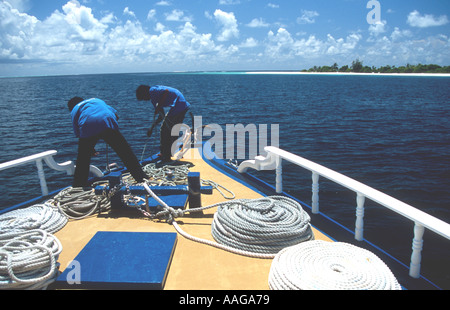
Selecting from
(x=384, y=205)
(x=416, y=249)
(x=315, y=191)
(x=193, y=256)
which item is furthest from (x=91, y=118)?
(x=416, y=249)

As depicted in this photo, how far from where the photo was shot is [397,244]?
7.42m

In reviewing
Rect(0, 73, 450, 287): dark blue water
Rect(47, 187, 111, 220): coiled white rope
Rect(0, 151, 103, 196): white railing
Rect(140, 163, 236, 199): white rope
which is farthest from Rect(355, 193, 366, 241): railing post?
Rect(0, 151, 103, 196): white railing

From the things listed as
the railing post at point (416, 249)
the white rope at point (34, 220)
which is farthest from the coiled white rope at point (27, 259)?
the railing post at point (416, 249)

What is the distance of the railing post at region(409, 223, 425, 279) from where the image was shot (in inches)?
108

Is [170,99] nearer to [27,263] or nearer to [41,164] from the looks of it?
[41,164]

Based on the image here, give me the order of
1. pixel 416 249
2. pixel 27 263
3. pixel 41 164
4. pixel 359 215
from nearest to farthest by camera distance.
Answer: pixel 27 263 < pixel 416 249 < pixel 359 215 < pixel 41 164

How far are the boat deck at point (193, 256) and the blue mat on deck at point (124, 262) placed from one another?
14 cm

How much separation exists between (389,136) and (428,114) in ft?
44.1

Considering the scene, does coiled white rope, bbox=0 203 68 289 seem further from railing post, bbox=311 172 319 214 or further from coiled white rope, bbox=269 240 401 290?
railing post, bbox=311 172 319 214

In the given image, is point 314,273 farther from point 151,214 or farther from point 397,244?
point 397,244

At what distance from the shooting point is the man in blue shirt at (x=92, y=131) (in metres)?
4.71

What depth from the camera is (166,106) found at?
6562 millimetres

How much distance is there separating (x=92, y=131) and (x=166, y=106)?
6.89ft
